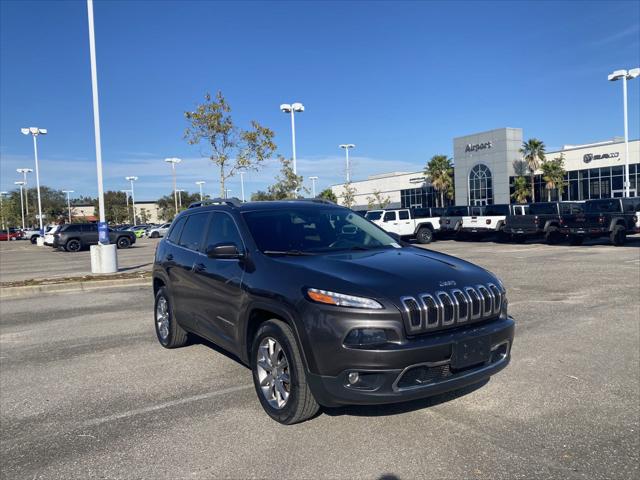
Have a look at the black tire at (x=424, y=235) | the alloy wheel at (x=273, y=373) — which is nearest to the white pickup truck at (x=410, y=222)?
the black tire at (x=424, y=235)

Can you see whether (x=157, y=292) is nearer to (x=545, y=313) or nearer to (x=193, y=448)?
(x=193, y=448)

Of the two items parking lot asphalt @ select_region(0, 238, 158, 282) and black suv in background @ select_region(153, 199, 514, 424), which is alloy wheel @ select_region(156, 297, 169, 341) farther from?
parking lot asphalt @ select_region(0, 238, 158, 282)

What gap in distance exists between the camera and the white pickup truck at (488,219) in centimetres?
2497

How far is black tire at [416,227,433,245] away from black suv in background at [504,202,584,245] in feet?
15.0

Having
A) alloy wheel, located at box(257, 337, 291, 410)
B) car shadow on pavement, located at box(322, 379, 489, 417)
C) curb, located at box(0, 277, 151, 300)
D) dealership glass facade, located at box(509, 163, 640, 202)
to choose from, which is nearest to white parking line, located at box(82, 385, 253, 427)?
alloy wheel, located at box(257, 337, 291, 410)

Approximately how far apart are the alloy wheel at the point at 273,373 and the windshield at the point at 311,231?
82 centimetres

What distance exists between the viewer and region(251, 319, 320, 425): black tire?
12.2 feet

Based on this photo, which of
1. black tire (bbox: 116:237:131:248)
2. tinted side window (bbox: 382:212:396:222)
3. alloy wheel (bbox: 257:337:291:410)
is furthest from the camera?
black tire (bbox: 116:237:131:248)

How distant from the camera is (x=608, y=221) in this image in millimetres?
19781

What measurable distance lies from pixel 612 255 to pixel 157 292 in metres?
15.0

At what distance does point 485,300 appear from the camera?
3836 millimetres

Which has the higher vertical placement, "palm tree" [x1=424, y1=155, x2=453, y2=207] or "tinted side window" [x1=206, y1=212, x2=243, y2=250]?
"palm tree" [x1=424, y1=155, x2=453, y2=207]

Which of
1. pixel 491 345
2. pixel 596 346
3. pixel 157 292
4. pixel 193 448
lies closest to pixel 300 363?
pixel 193 448

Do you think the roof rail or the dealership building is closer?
the roof rail
